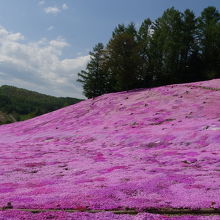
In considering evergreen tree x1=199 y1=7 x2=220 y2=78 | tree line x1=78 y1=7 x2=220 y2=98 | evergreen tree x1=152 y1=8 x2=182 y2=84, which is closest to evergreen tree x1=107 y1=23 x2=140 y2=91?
tree line x1=78 y1=7 x2=220 y2=98

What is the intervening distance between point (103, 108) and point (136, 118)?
8.52 m

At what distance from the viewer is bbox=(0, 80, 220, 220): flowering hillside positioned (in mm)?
5465

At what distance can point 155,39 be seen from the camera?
5584 centimetres

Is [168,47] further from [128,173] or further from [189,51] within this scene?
[128,173]

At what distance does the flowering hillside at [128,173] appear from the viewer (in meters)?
5.46

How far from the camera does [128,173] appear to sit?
28.9 ft

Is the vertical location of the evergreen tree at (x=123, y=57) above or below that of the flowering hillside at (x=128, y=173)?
above

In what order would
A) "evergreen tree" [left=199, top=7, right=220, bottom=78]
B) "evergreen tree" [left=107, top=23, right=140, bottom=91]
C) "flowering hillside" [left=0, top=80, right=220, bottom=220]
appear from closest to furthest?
"flowering hillside" [left=0, top=80, right=220, bottom=220] → "evergreen tree" [left=107, top=23, right=140, bottom=91] → "evergreen tree" [left=199, top=7, right=220, bottom=78]

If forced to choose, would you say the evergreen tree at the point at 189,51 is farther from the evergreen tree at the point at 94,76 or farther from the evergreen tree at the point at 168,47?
the evergreen tree at the point at 94,76

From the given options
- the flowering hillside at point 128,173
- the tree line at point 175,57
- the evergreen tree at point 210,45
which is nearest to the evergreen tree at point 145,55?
the tree line at point 175,57

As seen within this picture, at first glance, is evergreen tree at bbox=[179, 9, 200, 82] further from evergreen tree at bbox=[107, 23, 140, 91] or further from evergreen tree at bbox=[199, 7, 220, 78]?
evergreen tree at bbox=[107, 23, 140, 91]

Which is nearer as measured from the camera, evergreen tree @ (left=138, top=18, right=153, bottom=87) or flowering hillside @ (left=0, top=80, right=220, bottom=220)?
flowering hillside @ (left=0, top=80, right=220, bottom=220)

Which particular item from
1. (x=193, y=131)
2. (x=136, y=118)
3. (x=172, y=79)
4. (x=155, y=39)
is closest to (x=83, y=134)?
(x=136, y=118)

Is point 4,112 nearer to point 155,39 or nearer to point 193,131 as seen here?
point 155,39
